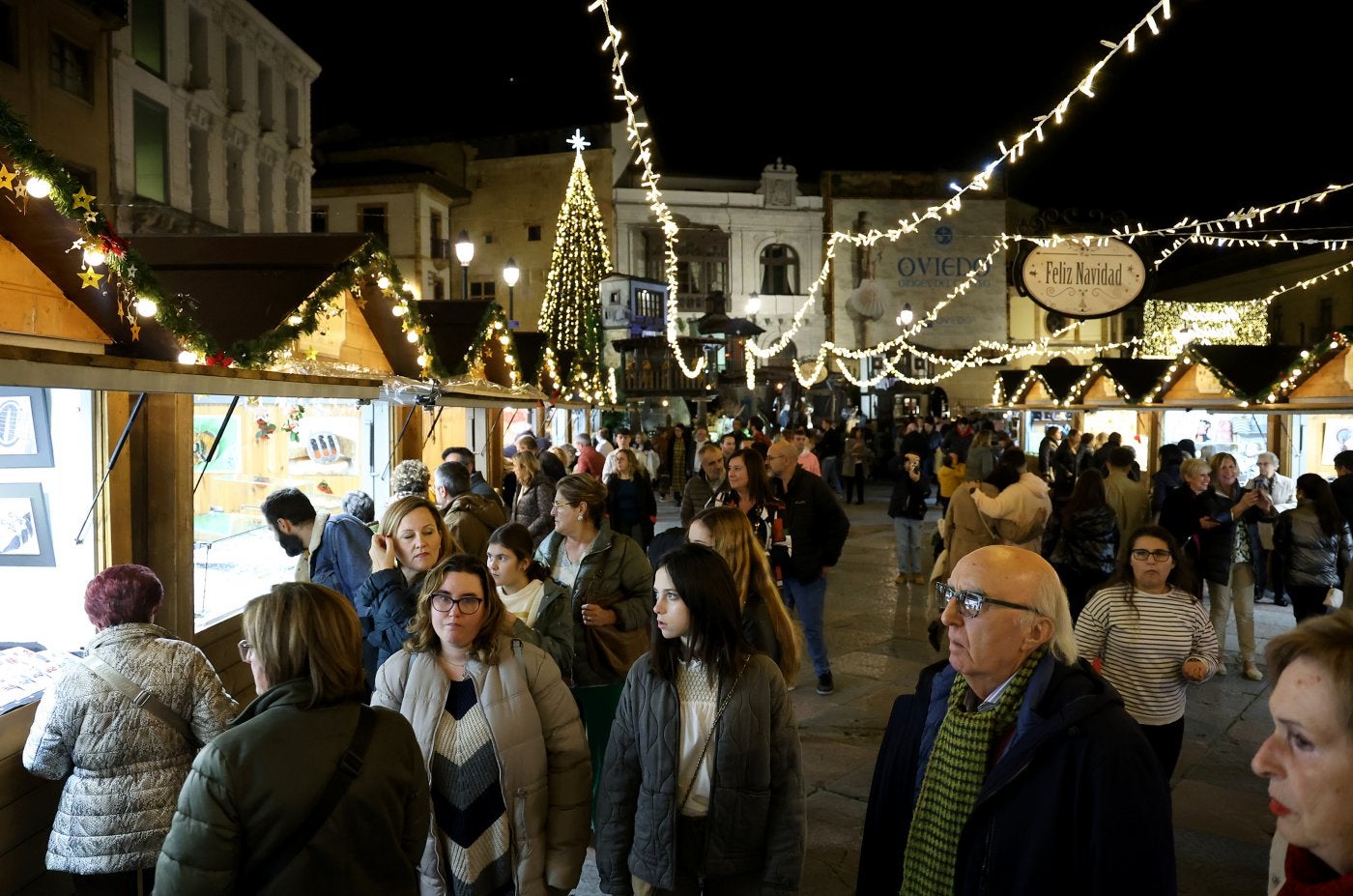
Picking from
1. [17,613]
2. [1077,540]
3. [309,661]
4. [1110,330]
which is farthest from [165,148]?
[1110,330]

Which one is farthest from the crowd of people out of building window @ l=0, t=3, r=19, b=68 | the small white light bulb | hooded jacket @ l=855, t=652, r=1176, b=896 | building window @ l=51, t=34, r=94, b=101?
building window @ l=51, t=34, r=94, b=101

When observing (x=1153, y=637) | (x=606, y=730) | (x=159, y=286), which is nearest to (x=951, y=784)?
(x=606, y=730)

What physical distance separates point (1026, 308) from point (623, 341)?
22.1m

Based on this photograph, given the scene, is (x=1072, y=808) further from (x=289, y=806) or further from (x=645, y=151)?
(x=645, y=151)

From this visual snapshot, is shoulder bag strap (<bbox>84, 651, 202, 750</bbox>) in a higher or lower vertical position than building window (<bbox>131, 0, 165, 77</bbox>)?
lower

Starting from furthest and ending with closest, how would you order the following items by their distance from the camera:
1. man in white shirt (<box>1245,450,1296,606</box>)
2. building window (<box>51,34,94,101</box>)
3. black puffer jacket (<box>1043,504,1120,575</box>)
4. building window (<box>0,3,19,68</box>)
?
building window (<box>51,34,94,101</box>), building window (<box>0,3,19,68</box>), man in white shirt (<box>1245,450,1296,606</box>), black puffer jacket (<box>1043,504,1120,575</box>)

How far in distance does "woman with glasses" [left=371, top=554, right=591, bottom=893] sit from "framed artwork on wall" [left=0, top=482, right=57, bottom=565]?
291 cm

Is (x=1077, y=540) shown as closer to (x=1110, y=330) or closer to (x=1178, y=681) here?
(x=1178, y=681)

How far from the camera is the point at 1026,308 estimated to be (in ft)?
148

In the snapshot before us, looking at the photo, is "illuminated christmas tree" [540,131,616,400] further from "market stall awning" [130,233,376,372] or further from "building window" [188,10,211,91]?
"market stall awning" [130,233,376,372]

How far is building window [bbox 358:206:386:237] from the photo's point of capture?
37500mm

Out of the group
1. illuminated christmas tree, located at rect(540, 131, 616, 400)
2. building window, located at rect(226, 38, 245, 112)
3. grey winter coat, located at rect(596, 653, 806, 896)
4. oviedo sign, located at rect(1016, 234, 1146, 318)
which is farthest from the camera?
building window, located at rect(226, 38, 245, 112)

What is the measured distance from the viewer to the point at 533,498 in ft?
29.2

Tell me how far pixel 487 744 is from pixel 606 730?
1519 millimetres
